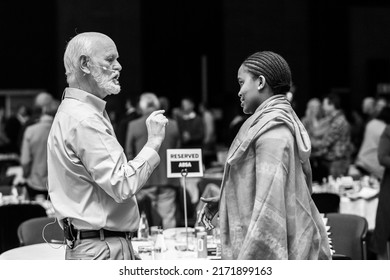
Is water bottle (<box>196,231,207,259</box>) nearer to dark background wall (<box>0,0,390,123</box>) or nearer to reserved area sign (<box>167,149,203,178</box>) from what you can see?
reserved area sign (<box>167,149,203,178</box>)

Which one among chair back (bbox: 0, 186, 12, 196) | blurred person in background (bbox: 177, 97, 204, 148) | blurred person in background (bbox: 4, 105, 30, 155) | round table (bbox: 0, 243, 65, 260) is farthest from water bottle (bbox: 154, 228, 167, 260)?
blurred person in background (bbox: 4, 105, 30, 155)

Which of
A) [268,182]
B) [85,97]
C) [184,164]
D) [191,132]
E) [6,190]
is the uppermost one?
[85,97]

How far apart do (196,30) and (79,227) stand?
1541cm

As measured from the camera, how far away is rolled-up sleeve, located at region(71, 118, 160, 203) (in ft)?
7.50

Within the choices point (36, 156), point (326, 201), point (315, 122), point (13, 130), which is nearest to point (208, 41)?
point (13, 130)

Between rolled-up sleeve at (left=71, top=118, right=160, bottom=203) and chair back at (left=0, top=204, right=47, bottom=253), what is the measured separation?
3018 mm

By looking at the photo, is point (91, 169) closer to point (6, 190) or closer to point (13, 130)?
point (6, 190)

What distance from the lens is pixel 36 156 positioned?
6945 mm

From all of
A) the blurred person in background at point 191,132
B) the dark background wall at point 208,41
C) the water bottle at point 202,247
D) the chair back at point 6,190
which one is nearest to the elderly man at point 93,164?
the water bottle at point 202,247

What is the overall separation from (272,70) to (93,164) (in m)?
0.65

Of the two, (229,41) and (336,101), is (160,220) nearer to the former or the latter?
(336,101)

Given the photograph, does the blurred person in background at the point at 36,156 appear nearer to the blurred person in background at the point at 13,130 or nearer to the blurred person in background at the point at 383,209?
the blurred person in background at the point at 383,209

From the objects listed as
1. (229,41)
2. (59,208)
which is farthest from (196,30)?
(59,208)

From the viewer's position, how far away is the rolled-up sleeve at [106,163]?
2.29 metres
